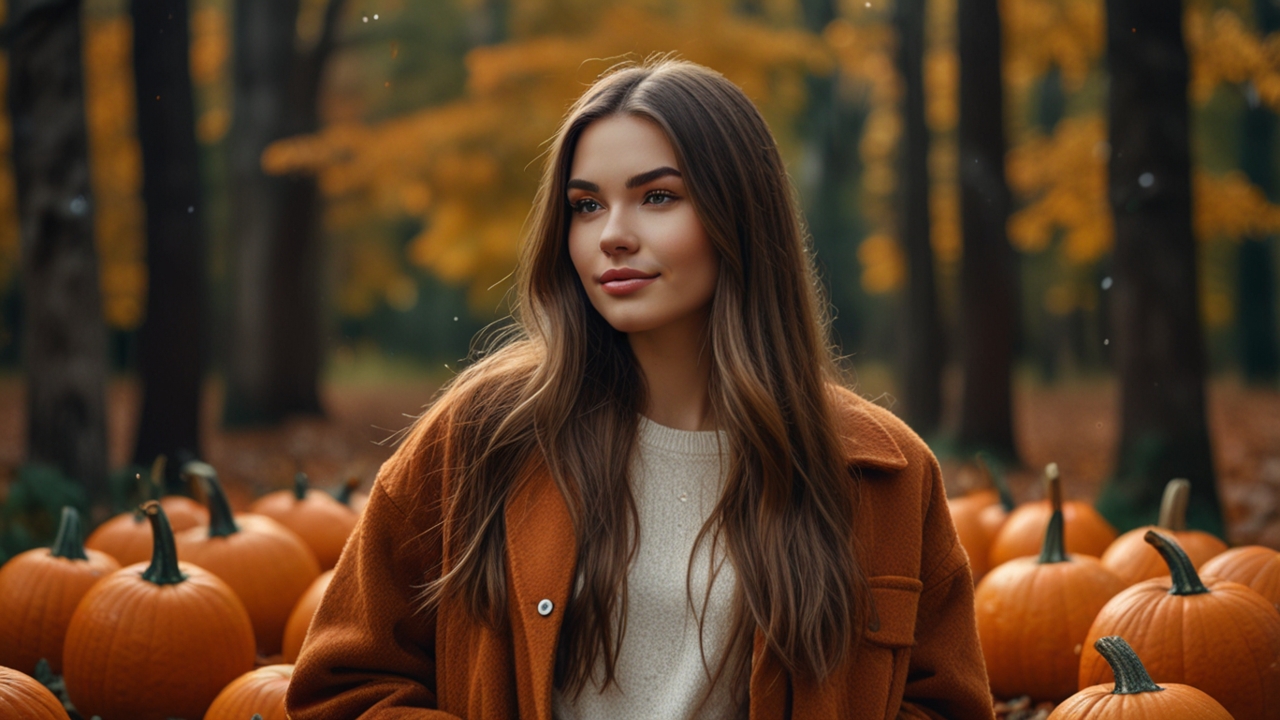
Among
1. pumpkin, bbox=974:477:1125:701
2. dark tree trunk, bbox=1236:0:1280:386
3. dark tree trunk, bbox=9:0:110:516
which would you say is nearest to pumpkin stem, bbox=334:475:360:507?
dark tree trunk, bbox=9:0:110:516

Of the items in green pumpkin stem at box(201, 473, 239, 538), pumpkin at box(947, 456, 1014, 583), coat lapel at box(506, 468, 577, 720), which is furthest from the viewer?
pumpkin at box(947, 456, 1014, 583)

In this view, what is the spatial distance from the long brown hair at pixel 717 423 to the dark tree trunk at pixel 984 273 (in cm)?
712

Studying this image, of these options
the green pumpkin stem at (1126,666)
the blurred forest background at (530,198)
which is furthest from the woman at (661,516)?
the green pumpkin stem at (1126,666)

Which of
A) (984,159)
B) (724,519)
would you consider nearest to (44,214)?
(724,519)

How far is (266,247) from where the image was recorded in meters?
13.4

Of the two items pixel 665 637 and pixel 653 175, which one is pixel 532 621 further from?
pixel 653 175

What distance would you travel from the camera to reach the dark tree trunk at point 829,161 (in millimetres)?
22266

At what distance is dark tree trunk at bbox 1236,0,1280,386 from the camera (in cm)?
1588

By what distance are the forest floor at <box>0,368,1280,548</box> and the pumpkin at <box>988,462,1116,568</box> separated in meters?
1.11

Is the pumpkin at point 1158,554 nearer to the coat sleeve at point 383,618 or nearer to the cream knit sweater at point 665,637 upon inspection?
the cream knit sweater at point 665,637

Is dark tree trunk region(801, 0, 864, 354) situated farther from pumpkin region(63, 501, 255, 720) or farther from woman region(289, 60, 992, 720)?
woman region(289, 60, 992, 720)

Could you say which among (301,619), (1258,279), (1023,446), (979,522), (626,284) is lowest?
(1023,446)

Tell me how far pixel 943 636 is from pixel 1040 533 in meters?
2.27

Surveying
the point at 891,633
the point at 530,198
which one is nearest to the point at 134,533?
the point at 891,633
